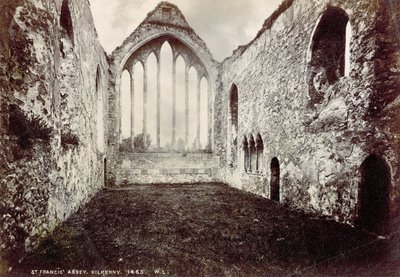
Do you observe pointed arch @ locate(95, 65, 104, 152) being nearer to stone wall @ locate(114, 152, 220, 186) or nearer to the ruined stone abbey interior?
the ruined stone abbey interior

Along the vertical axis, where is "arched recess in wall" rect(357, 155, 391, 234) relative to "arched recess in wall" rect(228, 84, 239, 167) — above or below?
below

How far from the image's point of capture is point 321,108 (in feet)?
16.1

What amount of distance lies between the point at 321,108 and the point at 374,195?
179cm

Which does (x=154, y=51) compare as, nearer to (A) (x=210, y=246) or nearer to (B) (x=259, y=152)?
(B) (x=259, y=152)

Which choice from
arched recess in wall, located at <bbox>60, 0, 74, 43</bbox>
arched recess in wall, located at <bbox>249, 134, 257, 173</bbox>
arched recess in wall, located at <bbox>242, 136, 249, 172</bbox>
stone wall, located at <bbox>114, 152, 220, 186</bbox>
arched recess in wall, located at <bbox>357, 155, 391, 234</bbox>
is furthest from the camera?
stone wall, located at <bbox>114, 152, 220, 186</bbox>

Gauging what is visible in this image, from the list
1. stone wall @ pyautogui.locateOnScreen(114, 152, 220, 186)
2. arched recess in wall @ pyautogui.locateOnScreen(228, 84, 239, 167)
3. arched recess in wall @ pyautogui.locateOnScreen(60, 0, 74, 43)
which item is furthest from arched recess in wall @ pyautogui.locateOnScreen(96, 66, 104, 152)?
arched recess in wall @ pyautogui.locateOnScreen(228, 84, 239, 167)

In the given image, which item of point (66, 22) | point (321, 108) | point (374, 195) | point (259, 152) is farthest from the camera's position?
point (259, 152)

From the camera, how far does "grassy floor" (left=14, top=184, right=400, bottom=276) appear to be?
8.65 ft

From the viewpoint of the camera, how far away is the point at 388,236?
3.45 metres

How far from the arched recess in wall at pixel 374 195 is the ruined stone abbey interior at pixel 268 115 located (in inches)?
0.6

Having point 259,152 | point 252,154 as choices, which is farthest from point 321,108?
point 252,154

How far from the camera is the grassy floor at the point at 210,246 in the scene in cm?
264

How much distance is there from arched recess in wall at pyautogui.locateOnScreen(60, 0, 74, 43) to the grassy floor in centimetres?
329

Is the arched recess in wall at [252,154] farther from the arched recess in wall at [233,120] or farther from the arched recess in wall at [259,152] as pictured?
the arched recess in wall at [233,120]
